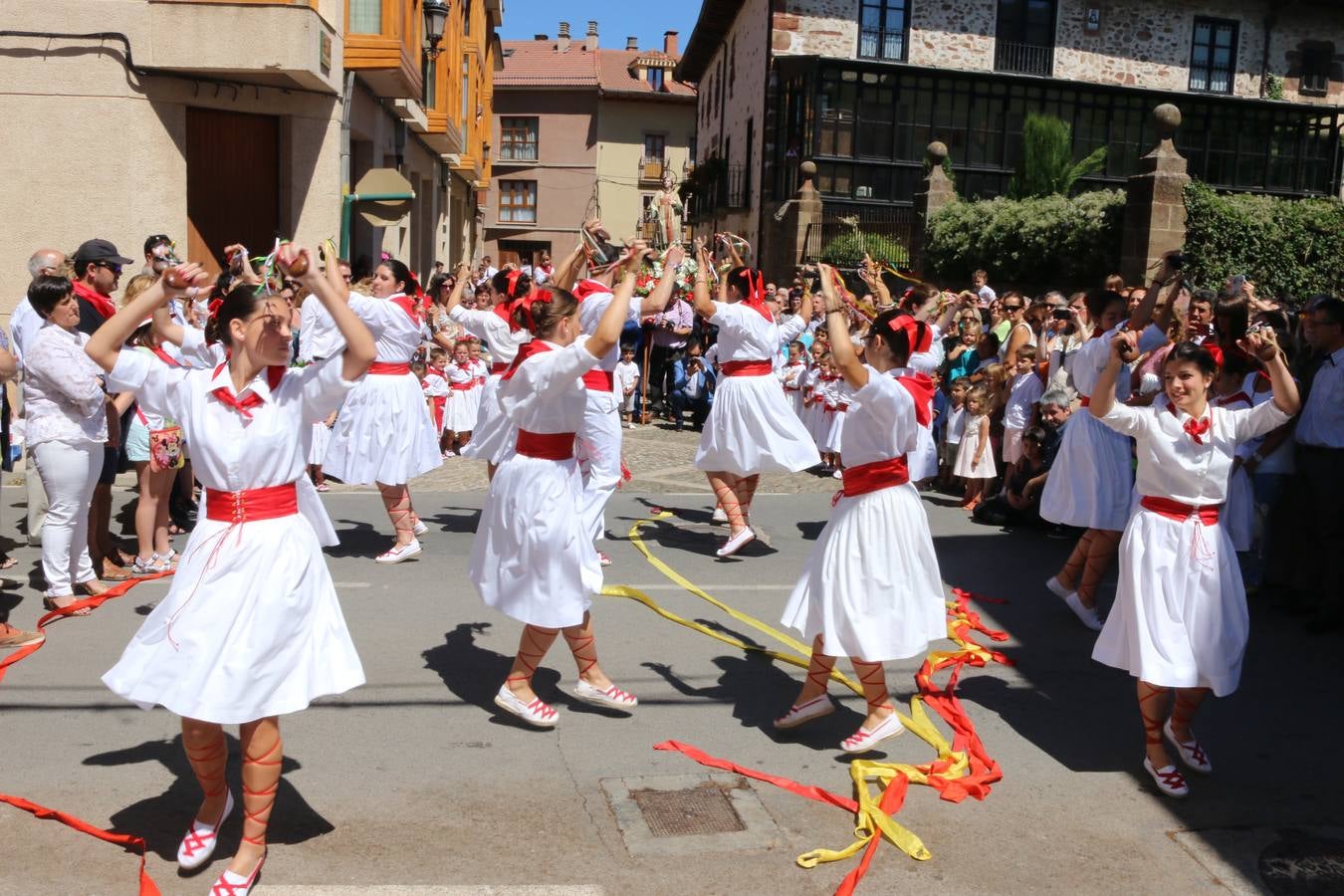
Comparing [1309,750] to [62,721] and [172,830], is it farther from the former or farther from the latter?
[62,721]

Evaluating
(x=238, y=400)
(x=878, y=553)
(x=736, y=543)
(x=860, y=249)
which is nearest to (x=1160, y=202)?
(x=860, y=249)

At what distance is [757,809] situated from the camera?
15.8ft

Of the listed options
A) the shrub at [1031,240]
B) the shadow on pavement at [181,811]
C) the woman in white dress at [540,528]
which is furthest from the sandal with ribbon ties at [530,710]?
the shrub at [1031,240]

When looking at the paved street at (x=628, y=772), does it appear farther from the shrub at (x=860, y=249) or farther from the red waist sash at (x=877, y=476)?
the shrub at (x=860, y=249)

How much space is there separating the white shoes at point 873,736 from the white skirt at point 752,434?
158 inches

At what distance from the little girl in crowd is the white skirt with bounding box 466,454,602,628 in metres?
6.44

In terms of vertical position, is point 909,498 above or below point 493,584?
above

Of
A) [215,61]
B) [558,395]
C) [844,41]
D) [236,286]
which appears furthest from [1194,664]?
[844,41]

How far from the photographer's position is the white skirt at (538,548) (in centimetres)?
542

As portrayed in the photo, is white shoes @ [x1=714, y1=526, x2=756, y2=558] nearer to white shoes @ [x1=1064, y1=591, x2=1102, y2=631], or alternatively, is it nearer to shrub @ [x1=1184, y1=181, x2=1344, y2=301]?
white shoes @ [x1=1064, y1=591, x2=1102, y2=631]

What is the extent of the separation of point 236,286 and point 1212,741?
14.9 feet

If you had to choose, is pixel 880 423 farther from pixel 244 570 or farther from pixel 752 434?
pixel 752 434

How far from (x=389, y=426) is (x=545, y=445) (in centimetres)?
354

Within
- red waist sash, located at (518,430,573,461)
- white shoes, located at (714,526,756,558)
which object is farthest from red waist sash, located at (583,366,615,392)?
red waist sash, located at (518,430,573,461)
